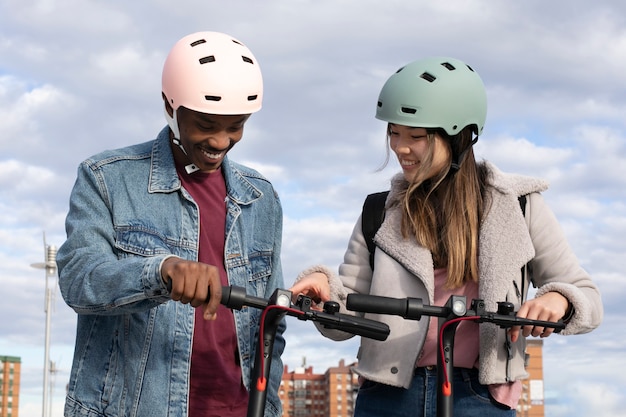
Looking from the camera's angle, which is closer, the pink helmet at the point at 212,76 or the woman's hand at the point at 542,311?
the woman's hand at the point at 542,311

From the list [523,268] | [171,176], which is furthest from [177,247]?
[523,268]

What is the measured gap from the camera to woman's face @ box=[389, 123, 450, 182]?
20.0 ft

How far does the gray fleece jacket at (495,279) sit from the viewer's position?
18.8ft

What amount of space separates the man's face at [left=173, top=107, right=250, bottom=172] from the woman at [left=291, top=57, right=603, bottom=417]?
0.88 m

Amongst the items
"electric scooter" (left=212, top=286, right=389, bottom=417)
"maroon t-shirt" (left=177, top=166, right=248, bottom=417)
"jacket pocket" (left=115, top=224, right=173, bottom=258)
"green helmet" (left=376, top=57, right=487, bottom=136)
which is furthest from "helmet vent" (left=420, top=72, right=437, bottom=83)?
"electric scooter" (left=212, top=286, right=389, bottom=417)

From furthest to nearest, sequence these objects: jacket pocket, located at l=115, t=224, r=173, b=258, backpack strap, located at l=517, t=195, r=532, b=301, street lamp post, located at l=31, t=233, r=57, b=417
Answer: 1. street lamp post, located at l=31, t=233, r=57, b=417
2. backpack strap, located at l=517, t=195, r=532, b=301
3. jacket pocket, located at l=115, t=224, r=173, b=258

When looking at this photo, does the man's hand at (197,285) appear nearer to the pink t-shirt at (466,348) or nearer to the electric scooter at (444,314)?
the electric scooter at (444,314)

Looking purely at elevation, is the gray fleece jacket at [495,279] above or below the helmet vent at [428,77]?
below

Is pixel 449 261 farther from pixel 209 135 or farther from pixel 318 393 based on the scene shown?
pixel 318 393

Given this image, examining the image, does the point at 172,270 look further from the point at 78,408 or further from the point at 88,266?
the point at 78,408

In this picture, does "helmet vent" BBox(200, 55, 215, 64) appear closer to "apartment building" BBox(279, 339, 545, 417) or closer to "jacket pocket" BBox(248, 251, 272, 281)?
"jacket pocket" BBox(248, 251, 272, 281)

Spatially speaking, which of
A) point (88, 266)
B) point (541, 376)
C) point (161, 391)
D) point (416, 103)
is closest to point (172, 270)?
point (88, 266)

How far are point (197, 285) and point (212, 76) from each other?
1825 mm

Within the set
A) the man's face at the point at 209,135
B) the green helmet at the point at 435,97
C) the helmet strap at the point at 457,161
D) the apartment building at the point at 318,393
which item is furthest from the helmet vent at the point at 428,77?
the apartment building at the point at 318,393
